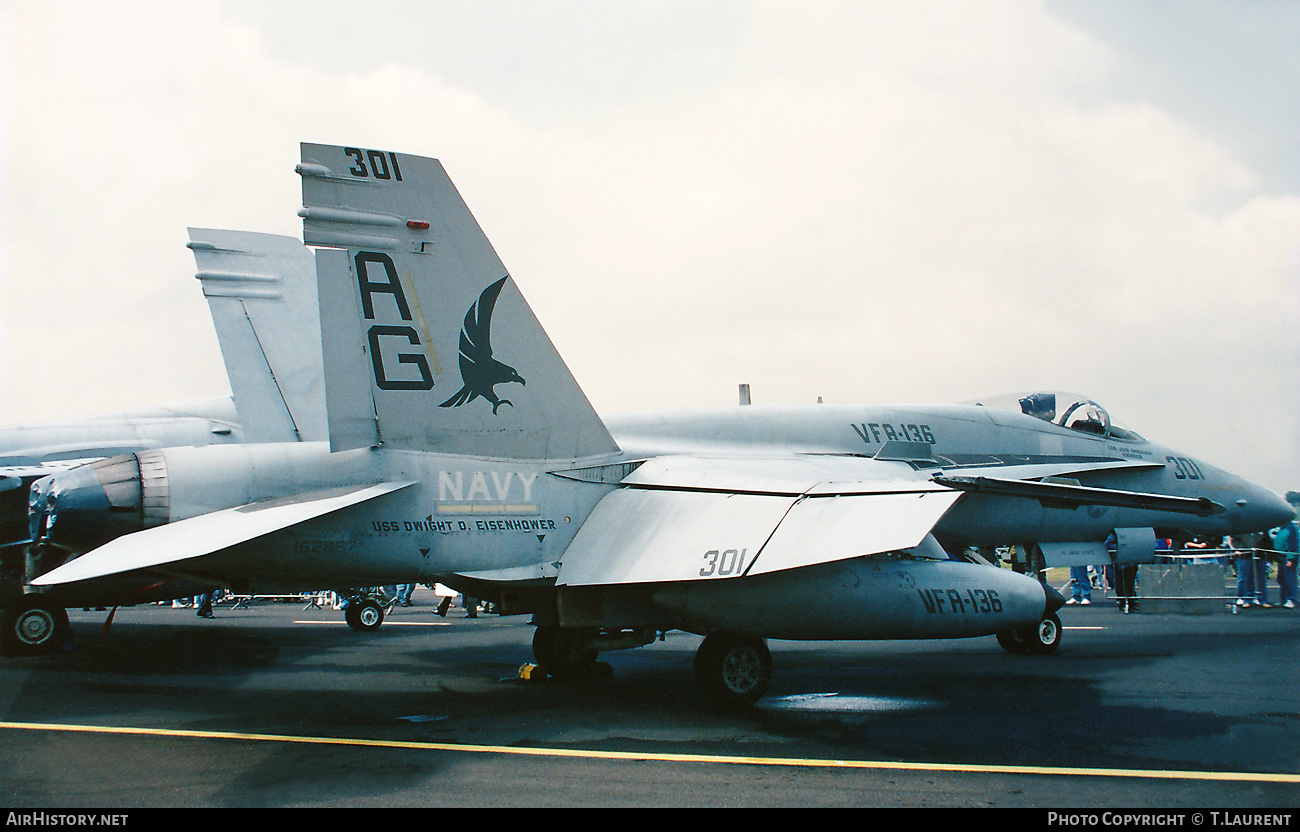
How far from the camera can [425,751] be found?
20.6 ft

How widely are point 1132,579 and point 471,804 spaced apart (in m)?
16.7

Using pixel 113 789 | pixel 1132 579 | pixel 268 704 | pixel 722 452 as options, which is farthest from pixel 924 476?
pixel 1132 579

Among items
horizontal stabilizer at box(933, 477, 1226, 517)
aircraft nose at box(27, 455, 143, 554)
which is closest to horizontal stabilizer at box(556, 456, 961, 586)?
horizontal stabilizer at box(933, 477, 1226, 517)

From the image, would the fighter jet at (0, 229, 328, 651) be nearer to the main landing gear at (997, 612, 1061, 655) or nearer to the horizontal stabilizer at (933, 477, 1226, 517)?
the horizontal stabilizer at (933, 477, 1226, 517)

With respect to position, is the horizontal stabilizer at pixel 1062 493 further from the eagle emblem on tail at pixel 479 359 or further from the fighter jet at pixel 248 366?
the fighter jet at pixel 248 366

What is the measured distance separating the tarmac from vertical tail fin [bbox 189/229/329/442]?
3.10m

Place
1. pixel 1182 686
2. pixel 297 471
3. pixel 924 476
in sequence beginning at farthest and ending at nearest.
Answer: pixel 924 476
pixel 1182 686
pixel 297 471

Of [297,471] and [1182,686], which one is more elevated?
[297,471]

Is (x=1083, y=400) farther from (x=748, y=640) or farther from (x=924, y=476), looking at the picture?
(x=748, y=640)

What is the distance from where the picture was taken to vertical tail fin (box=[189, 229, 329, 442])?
1142 centimetres

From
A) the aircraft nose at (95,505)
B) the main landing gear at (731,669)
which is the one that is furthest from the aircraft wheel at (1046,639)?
the aircraft nose at (95,505)

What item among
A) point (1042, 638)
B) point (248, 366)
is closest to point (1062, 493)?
point (1042, 638)

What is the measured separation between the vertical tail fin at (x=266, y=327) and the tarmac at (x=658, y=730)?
3.10m

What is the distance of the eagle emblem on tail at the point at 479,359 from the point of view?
8.22 meters
